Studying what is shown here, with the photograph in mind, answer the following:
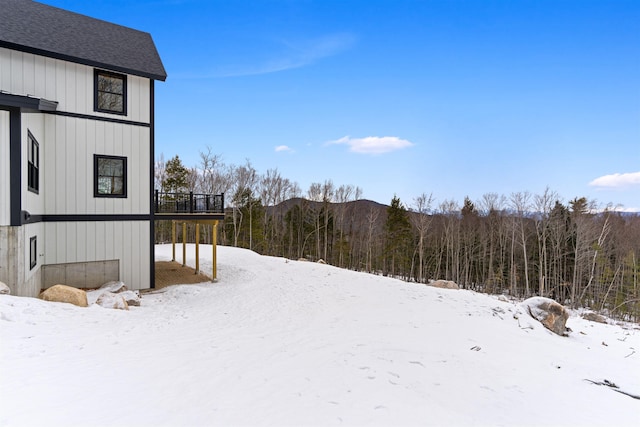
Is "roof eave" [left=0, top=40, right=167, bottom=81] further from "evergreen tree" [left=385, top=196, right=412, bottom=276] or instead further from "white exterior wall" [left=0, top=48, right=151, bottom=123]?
"evergreen tree" [left=385, top=196, right=412, bottom=276]

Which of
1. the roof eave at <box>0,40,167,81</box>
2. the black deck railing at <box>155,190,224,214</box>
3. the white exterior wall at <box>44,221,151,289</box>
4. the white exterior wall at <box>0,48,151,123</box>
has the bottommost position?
the white exterior wall at <box>44,221,151,289</box>

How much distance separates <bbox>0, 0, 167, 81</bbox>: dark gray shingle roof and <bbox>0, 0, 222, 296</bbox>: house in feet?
0.12

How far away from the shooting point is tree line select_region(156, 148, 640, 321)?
99.5ft

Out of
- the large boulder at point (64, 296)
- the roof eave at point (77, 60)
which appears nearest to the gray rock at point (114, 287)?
the large boulder at point (64, 296)

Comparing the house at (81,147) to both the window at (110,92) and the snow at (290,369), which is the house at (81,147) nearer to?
the window at (110,92)

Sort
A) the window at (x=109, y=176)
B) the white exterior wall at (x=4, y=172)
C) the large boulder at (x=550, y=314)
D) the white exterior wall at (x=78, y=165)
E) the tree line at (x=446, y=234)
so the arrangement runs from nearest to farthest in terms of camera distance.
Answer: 1. the white exterior wall at (x=4, y=172)
2. the white exterior wall at (x=78, y=165)
3. the window at (x=109, y=176)
4. the large boulder at (x=550, y=314)
5. the tree line at (x=446, y=234)

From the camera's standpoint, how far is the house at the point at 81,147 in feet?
31.8

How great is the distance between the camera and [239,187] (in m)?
34.1

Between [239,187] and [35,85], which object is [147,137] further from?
[239,187]

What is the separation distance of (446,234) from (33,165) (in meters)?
34.3

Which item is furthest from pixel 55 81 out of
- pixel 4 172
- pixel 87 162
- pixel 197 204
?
pixel 197 204

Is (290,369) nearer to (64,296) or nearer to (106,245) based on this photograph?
(64,296)

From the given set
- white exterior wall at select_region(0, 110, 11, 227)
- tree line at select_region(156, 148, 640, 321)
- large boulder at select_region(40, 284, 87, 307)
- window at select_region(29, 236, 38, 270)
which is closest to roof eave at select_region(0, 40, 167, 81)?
white exterior wall at select_region(0, 110, 11, 227)

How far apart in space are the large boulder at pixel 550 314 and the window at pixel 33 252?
15.5 metres
